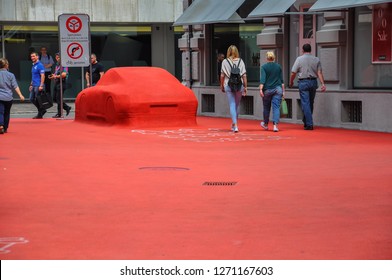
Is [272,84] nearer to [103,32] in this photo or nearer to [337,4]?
[337,4]

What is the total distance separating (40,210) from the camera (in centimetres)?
984

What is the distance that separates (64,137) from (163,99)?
370cm

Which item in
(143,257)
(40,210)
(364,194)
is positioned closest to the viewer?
(143,257)

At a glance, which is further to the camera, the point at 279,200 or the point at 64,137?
the point at 64,137

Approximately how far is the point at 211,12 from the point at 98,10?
478 inches

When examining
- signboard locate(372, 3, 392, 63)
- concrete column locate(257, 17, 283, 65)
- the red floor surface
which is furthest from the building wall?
the red floor surface

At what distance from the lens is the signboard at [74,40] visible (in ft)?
89.6

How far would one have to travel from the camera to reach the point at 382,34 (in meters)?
21.9

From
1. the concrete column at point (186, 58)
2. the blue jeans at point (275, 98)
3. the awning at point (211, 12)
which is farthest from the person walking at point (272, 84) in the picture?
the concrete column at point (186, 58)

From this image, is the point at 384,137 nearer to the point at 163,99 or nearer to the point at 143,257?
the point at 163,99

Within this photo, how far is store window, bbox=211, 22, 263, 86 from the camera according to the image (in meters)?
28.0

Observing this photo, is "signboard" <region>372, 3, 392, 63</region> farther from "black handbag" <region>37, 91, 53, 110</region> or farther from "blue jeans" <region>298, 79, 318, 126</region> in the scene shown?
"black handbag" <region>37, 91, 53, 110</region>

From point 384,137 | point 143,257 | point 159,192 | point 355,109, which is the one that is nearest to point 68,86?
point 355,109

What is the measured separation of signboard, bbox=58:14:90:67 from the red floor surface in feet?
27.4
